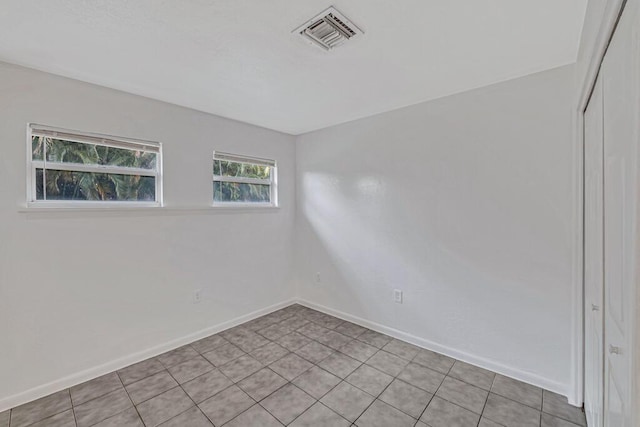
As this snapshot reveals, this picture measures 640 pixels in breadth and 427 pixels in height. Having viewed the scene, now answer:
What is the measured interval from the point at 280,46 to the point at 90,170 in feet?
6.13

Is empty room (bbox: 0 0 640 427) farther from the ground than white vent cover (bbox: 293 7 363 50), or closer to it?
closer to it

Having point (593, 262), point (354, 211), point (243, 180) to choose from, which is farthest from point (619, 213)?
point (243, 180)

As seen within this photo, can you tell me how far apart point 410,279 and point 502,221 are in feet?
3.24

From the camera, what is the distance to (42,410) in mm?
1877

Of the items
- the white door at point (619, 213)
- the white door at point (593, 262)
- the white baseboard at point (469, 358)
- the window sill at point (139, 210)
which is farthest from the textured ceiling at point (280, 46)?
the white baseboard at point (469, 358)

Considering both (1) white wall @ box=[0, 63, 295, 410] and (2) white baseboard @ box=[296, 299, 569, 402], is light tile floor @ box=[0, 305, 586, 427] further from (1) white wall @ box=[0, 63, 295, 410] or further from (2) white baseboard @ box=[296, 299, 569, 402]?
(1) white wall @ box=[0, 63, 295, 410]

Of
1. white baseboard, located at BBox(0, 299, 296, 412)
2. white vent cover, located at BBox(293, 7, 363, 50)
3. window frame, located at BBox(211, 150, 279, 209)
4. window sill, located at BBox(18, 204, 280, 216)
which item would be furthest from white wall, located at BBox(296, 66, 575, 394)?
white baseboard, located at BBox(0, 299, 296, 412)

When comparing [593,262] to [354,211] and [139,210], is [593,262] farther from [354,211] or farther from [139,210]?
[139,210]

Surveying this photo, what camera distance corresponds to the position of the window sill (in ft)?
6.68

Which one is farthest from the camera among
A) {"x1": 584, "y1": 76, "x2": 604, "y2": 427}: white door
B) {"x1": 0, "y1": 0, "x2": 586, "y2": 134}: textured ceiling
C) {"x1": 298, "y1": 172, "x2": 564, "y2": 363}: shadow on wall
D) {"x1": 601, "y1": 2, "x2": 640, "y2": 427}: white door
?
{"x1": 298, "y1": 172, "x2": 564, "y2": 363}: shadow on wall

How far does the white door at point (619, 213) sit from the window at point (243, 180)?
3.06 metres

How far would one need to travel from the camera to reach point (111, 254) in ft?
7.67

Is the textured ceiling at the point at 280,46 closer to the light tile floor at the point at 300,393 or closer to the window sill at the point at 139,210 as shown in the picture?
the window sill at the point at 139,210

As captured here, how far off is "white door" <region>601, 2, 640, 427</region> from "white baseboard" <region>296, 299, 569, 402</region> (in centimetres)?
109
